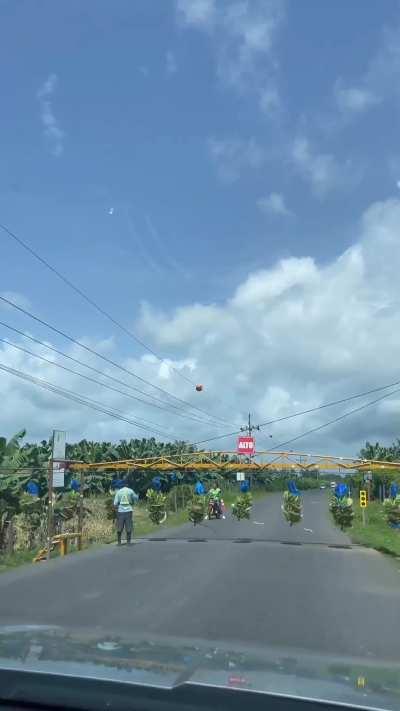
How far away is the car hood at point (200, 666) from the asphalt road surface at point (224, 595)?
32.5 inches

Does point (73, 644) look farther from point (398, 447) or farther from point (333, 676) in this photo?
point (398, 447)

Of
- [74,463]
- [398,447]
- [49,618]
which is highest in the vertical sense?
[398,447]

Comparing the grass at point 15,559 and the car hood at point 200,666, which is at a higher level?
the car hood at point 200,666

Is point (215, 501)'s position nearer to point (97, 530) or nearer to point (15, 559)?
point (97, 530)

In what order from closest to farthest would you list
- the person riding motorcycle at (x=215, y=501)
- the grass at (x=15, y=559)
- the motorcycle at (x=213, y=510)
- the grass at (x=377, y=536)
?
1. the grass at (x=15, y=559)
2. the grass at (x=377, y=536)
3. the person riding motorcycle at (x=215, y=501)
4. the motorcycle at (x=213, y=510)

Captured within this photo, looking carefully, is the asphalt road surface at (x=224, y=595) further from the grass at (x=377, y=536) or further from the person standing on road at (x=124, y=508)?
the grass at (x=377, y=536)

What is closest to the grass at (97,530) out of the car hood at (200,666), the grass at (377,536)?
the grass at (377,536)

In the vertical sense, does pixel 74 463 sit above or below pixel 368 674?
above

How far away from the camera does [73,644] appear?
4.72 m

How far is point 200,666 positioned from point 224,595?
23.4 ft

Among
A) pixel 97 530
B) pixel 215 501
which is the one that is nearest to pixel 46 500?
pixel 97 530

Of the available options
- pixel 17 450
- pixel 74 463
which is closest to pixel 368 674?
pixel 74 463

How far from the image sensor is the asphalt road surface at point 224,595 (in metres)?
8.25

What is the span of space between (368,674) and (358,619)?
5.46 m
